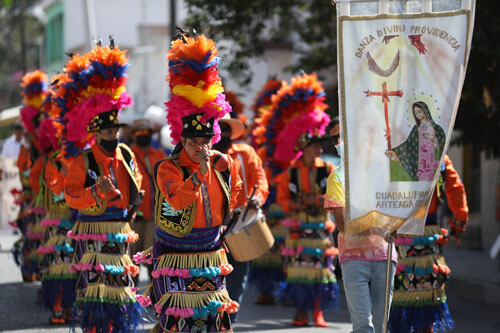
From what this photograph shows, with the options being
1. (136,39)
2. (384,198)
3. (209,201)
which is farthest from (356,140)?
(136,39)

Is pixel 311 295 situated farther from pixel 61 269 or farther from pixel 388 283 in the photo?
pixel 388 283

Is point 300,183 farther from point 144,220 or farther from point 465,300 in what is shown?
point 465,300

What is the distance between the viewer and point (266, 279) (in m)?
11.1

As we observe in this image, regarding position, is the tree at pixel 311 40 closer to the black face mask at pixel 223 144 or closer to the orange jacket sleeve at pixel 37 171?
the black face mask at pixel 223 144

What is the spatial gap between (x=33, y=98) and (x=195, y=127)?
5748 millimetres

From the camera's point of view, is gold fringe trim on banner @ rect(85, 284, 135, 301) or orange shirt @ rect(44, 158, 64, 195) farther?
orange shirt @ rect(44, 158, 64, 195)

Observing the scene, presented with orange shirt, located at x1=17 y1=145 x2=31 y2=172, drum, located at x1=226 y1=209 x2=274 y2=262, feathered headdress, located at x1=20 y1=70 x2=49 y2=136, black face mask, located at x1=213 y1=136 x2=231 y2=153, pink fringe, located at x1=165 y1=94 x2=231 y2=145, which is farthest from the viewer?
orange shirt, located at x1=17 y1=145 x2=31 y2=172

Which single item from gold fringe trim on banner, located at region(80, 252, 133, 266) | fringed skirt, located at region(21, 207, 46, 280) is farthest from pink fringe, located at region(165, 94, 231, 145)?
fringed skirt, located at region(21, 207, 46, 280)

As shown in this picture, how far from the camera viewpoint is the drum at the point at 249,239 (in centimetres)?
717

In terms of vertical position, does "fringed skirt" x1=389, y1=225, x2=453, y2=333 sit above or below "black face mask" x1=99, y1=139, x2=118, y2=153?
below

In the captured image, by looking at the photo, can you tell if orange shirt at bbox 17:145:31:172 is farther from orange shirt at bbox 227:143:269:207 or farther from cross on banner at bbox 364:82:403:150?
cross on banner at bbox 364:82:403:150

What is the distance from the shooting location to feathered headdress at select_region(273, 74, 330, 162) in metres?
9.71

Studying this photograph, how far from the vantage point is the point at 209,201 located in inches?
236

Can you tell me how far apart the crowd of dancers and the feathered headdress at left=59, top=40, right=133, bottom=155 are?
0.04ft
